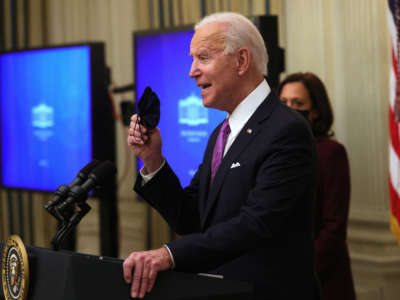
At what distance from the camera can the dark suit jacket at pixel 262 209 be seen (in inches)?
63.9

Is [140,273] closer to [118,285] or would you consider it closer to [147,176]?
[118,285]

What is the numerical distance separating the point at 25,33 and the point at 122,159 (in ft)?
4.66

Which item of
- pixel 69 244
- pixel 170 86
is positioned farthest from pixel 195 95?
pixel 69 244

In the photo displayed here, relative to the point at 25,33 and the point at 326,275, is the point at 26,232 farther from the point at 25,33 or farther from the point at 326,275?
the point at 326,275

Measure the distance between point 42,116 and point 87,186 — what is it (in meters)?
2.54

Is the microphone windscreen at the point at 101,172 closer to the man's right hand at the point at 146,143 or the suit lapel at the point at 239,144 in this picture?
the man's right hand at the point at 146,143

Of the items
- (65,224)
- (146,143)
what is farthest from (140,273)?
(146,143)

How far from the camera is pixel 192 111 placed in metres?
3.32

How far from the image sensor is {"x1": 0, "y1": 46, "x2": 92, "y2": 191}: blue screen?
380 centimetres

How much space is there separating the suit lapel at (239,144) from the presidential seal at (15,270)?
0.54m

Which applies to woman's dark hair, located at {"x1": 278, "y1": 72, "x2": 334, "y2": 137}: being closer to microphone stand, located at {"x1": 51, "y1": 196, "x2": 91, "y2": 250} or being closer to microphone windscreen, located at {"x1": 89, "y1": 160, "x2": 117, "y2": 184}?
microphone windscreen, located at {"x1": 89, "y1": 160, "x2": 117, "y2": 184}

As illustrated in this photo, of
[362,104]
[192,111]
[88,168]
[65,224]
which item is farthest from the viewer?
[362,104]

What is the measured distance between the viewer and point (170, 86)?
3.42 meters

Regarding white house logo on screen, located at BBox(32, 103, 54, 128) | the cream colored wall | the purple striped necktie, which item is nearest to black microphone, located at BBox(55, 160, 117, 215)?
the purple striped necktie
